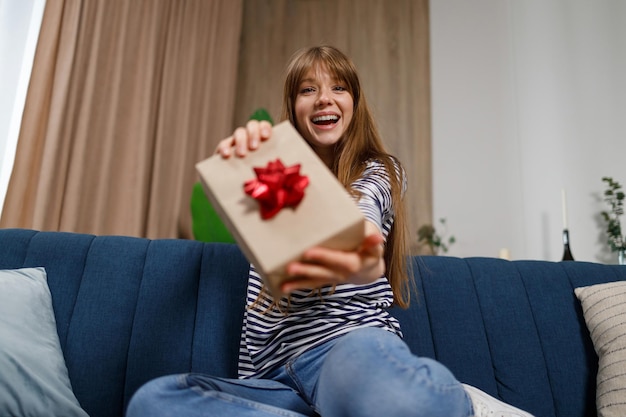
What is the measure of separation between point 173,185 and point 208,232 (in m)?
0.45

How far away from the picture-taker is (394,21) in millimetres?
2873

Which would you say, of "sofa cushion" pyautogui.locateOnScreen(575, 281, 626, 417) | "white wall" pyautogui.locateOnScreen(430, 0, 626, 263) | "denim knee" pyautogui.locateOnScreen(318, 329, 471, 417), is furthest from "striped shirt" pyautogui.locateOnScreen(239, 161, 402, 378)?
"white wall" pyautogui.locateOnScreen(430, 0, 626, 263)

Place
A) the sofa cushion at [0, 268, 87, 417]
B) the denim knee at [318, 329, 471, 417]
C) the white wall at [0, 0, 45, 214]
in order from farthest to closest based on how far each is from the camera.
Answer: the white wall at [0, 0, 45, 214]
the sofa cushion at [0, 268, 87, 417]
the denim knee at [318, 329, 471, 417]

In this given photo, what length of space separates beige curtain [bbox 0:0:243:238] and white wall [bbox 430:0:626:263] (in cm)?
124

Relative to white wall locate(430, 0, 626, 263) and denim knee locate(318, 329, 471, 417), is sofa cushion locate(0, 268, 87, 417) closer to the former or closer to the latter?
denim knee locate(318, 329, 471, 417)

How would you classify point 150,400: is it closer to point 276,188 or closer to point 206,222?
point 276,188

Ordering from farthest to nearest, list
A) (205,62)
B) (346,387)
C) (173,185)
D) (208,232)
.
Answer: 1. (205,62)
2. (173,185)
3. (208,232)
4. (346,387)

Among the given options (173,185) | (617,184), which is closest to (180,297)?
(173,185)

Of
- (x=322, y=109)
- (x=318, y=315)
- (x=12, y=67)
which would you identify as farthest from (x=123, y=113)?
(x=318, y=315)

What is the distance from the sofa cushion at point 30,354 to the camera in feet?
2.78

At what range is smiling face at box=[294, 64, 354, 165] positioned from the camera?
3.51 feet

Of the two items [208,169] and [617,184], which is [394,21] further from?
[208,169]

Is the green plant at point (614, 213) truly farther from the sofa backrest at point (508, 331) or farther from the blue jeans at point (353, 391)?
the blue jeans at point (353, 391)

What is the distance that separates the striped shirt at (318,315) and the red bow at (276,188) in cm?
22
